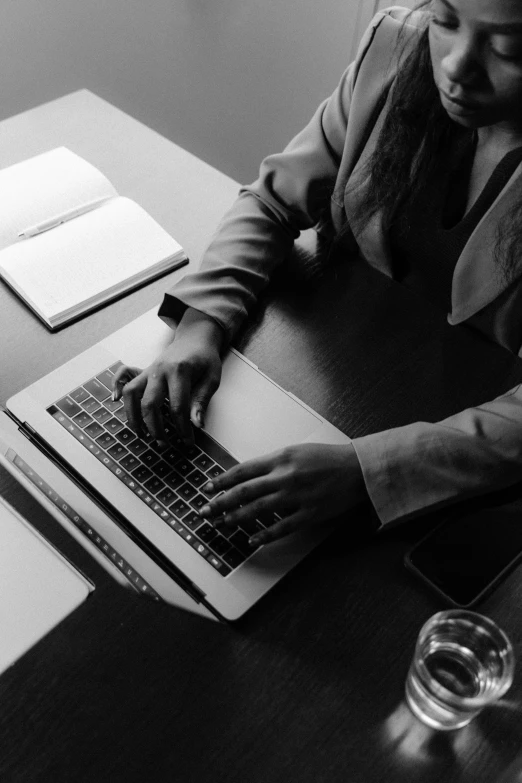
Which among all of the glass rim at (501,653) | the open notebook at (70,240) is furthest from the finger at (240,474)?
the open notebook at (70,240)

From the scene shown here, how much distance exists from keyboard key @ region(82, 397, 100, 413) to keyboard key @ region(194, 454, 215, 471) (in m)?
0.14

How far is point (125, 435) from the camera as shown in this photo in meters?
0.84

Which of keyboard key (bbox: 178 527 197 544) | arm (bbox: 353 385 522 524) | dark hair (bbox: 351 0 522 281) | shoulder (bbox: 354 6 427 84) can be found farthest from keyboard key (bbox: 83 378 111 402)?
shoulder (bbox: 354 6 427 84)

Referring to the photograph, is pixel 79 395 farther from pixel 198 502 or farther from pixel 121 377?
pixel 198 502

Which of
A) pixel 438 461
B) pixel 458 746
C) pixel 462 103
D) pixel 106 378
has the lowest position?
pixel 458 746

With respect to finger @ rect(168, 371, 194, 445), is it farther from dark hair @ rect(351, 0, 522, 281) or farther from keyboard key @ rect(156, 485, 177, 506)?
dark hair @ rect(351, 0, 522, 281)

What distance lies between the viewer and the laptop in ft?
2.42

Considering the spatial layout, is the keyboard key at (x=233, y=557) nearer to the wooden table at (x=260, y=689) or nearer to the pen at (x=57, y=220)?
the wooden table at (x=260, y=689)

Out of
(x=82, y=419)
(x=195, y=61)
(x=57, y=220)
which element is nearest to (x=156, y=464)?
(x=82, y=419)

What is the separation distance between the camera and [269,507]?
771mm

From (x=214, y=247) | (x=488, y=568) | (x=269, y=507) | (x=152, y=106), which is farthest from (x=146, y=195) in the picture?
(x=152, y=106)

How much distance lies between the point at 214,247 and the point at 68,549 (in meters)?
0.49

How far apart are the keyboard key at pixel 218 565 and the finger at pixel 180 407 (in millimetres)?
149

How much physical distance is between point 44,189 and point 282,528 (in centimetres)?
70
